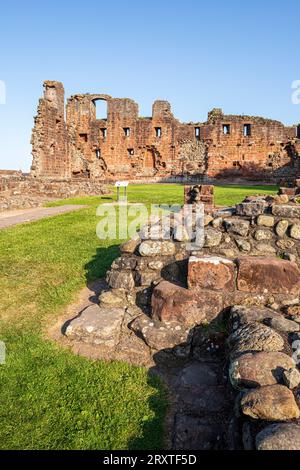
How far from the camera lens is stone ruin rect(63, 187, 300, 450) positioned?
2.13 meters

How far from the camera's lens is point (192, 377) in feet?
9.76

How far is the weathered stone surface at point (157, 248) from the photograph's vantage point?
411 cm

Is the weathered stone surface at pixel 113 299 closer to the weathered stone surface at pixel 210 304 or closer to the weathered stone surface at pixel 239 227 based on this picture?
the weathered stone surface at pixel 210 304

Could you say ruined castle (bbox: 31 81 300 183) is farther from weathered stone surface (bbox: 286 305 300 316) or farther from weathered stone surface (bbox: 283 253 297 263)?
weathered stone surface (bbox: 286 305 300 316)

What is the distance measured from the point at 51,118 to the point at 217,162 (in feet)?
48.5

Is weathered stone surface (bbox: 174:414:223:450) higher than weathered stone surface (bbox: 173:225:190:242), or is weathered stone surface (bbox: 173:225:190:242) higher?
weathered stone surface (bbox: 173:225:190:242)

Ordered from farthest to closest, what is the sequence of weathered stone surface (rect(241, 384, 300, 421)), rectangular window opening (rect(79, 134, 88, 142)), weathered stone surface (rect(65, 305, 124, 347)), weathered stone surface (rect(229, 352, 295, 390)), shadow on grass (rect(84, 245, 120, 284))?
rectangular window opening (rect(79, 134, 88, 142)), shadow on grass (rect(84, 245, 120, 284)), weathered stone surface (rect(65, 305, 124, 347)), weathered stone surface (rect(229, 352, 295, 390)), weathered stone surface (rect(241, 384, 300, 421))

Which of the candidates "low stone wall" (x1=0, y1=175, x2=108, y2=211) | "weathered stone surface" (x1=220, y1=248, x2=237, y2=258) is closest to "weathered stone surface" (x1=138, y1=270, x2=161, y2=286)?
"weathered stone surface" (x1=220, y1=248, x2=237, y2=258)

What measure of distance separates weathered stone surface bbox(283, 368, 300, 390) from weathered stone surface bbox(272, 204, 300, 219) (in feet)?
7.97

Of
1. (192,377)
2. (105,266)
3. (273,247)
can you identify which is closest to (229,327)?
(192,377)

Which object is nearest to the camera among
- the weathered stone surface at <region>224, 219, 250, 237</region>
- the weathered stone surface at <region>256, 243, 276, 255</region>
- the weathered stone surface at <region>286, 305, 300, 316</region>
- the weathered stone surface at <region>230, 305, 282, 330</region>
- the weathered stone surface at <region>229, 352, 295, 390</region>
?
the weathered stone surface at <region>229, 352, 295, 390</region>

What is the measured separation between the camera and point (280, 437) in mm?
1696

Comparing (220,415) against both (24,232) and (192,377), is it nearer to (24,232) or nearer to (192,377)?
(192,377)

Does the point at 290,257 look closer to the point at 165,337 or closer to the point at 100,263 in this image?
the point at 165,337
